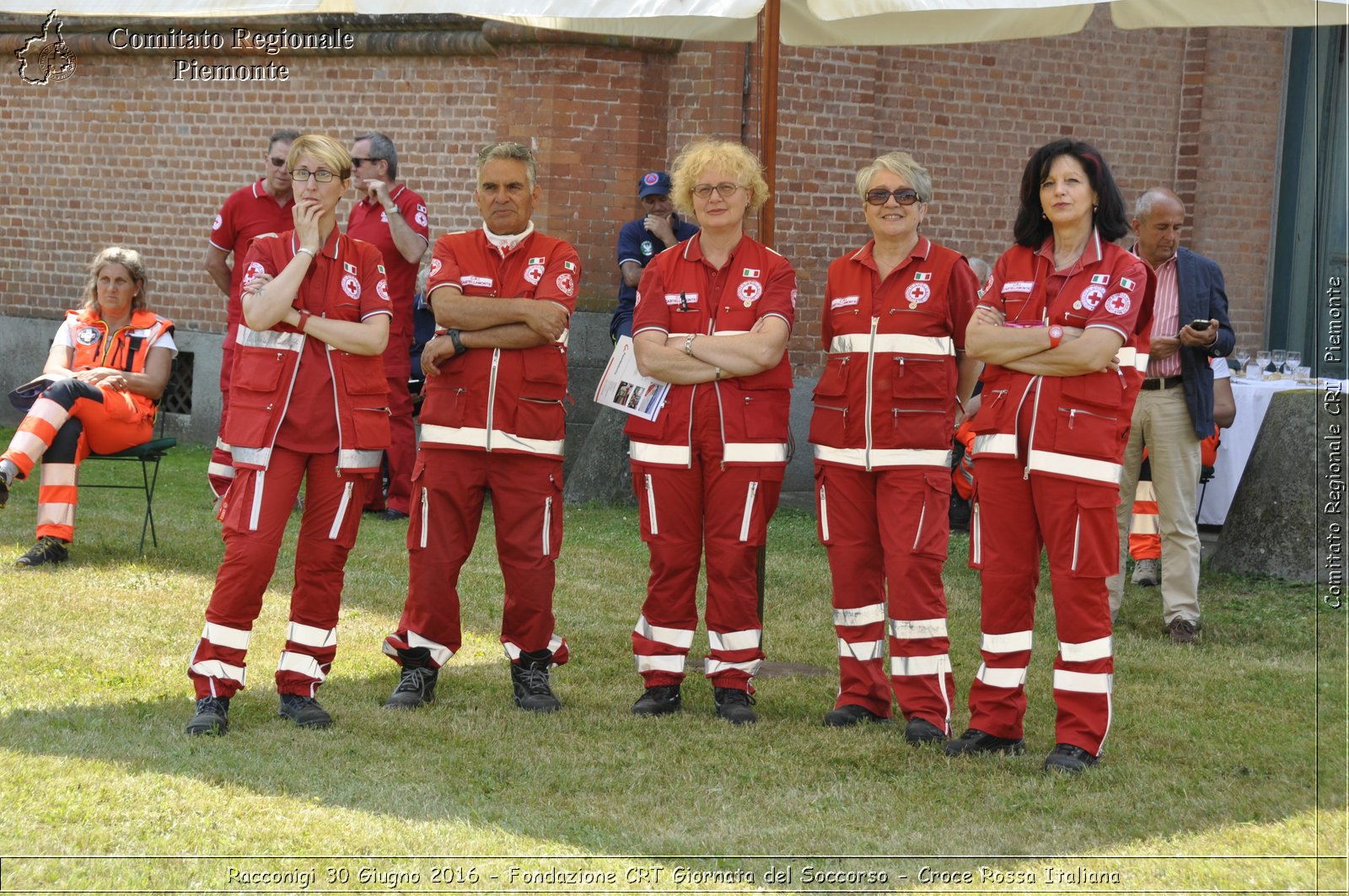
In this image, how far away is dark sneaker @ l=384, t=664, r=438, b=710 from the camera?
6.14 meters

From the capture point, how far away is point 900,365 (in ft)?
19.1

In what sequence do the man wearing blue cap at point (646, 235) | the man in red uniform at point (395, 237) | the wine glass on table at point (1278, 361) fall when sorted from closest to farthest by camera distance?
1. the man in red uniform at point (395, 237)
2. the wine glass on table at point (1278, 361)
3. the man wearing blue cap at point (646, 235)

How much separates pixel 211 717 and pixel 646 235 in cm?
619

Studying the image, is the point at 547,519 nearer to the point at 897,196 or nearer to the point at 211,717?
the point at 211,717

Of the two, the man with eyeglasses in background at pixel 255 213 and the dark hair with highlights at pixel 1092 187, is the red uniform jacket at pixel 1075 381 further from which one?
the man with eyeglasses in background at pixel 255 213

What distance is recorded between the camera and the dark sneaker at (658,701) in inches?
242

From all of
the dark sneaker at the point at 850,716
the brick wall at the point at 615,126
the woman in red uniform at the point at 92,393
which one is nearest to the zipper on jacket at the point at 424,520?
the dark sneaker at the point at 850,716

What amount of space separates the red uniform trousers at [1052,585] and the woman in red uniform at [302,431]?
238 cm

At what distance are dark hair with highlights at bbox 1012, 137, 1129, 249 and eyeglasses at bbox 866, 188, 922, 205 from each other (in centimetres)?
44

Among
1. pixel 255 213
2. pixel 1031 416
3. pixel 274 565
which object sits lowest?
pixel 274 565

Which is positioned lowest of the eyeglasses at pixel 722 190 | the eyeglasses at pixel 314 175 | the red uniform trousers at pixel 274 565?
the red uniform trousers at pixel 274 565

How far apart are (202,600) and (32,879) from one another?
151 inches

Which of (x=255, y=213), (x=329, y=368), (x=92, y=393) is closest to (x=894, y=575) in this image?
(x=329, y=368)

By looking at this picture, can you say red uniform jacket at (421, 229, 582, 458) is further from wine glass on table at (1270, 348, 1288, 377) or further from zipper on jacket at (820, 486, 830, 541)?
wine glass on table at (1270, 348, 1288, 377)
